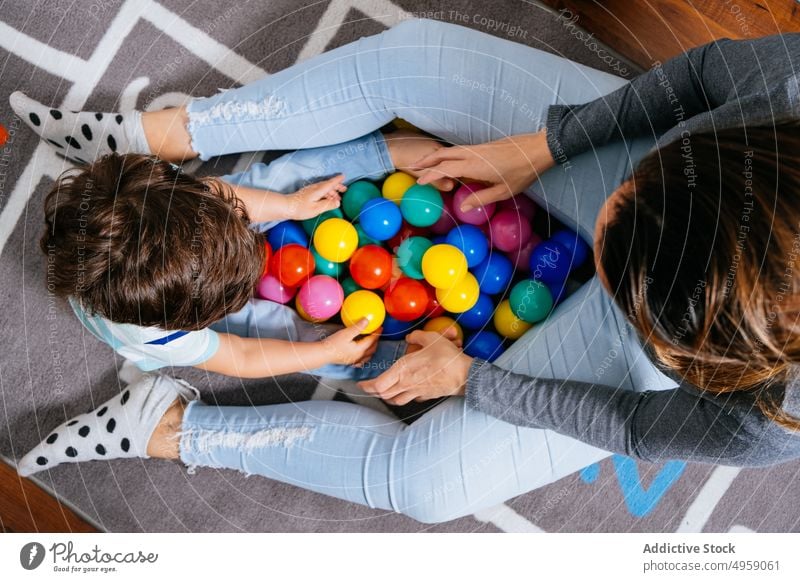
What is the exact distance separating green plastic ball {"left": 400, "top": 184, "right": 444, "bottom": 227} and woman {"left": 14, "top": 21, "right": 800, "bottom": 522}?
25 mm

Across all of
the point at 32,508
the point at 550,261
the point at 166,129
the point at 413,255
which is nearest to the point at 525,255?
the point at 550,261

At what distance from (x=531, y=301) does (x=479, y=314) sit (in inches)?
2.6

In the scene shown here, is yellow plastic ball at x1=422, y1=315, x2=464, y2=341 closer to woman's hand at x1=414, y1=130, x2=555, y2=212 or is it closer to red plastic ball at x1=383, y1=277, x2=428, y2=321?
red plastic ball at x1=383, y1=277, x2=428, y2=321

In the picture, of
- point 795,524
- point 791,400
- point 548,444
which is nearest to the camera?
point 791,400

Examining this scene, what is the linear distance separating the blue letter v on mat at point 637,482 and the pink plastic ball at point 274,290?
16.9 inches

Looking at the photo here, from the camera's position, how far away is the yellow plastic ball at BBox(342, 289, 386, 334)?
0.74 metres

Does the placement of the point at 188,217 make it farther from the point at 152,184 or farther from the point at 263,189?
the point at 263,189

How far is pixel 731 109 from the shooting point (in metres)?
0.54

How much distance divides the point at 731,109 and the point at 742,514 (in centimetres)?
53

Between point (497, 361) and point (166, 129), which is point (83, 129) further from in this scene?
point (497, 361)

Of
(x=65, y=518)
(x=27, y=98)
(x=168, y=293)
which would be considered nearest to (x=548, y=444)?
(x=168, y=293)

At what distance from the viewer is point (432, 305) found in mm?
773

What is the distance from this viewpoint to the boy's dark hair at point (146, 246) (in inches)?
22.6

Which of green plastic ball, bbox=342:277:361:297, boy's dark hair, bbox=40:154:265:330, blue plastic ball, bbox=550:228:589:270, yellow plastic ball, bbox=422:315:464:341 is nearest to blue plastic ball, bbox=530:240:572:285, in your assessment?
blue plastic ball, bbox=550:228:589:270
